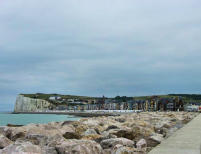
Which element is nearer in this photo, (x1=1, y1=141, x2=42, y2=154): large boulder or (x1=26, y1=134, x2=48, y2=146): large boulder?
(x1=1, y1=141, x2=42, y2=154): large boulder

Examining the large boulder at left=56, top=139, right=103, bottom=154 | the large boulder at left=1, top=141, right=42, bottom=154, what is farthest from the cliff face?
Answer: the large boulder at left=1, top=141, right=42, bottom=154

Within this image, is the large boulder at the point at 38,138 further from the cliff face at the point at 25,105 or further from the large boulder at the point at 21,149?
the cliff face at the point at 25,105

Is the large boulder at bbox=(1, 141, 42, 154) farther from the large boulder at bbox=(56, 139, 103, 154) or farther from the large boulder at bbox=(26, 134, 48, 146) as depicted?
the large boulder at bbox=(26, 134, 48, 146)

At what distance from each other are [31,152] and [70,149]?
89cm

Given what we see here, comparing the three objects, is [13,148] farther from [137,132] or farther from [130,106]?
[130,106]

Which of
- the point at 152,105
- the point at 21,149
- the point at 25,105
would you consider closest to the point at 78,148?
the point at 21,149

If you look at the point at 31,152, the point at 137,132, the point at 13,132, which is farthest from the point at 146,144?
the point at 13,132

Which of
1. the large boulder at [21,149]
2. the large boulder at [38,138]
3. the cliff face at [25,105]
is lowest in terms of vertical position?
the cliff face at [25,105]

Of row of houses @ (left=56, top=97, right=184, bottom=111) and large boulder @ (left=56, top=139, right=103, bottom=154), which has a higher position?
large boulder @ (left=56, top=139, right=103, bottom=154)

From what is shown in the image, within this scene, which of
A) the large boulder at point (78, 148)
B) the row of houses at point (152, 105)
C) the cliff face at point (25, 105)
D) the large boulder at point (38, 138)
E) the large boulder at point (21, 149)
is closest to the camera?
the large boulder at point (21, 149)

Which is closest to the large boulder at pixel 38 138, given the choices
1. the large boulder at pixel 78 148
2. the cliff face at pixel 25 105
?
the large boulder at pixel 78 148

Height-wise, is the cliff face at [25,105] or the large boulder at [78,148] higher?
the large boulder at [78,148]

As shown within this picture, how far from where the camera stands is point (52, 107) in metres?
196

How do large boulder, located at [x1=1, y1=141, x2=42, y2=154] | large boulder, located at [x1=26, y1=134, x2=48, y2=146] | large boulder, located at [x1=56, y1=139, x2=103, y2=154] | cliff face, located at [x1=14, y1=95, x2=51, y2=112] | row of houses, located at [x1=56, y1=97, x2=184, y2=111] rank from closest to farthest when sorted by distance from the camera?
large boulder, located at [x1=1, y1=141, x2=42, y2=154] < large boulder, located at [x1=56, y1=139, x2=103, y2=154] < large boulder, located at [x1=26, y1=134, x2=48, y2=146] < row of houses, located at [x1=56, y1=97, x2=184, y2=111] < cliff face, located at [x1=14, y1=95, x2=51, y2=112]
